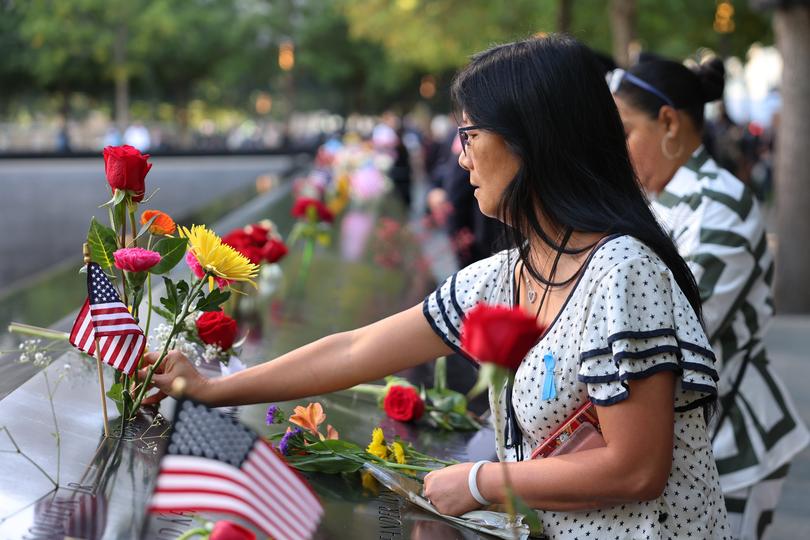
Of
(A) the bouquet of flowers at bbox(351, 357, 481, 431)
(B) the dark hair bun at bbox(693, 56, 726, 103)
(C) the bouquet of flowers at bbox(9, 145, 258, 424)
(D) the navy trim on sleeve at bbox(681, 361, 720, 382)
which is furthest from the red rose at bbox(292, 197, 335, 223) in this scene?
(D) the navy trim on sleeve at bbox(681, 361, 720, 382)

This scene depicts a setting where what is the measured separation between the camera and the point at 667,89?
374 centimetres

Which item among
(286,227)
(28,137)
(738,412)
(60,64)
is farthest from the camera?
(60,64)

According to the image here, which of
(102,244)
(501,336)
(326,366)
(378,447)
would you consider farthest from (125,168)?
(501,336)

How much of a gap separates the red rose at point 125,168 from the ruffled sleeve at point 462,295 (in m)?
0.69

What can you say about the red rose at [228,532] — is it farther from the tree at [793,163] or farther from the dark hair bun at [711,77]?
the tree at [793,163]

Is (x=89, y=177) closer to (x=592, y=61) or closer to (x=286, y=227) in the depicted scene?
(x=286, y=227)

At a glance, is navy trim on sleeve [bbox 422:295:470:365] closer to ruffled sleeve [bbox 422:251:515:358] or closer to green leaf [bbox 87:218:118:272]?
ruffled sleeve [bbox 422:251:515:358]

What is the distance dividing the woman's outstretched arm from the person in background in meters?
1.50

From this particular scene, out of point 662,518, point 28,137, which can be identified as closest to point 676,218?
point 662,518

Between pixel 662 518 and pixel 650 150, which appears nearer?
pixel 662 518

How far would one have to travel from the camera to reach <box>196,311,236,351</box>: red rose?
2756 mm

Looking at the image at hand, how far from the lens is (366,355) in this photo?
2.43 m

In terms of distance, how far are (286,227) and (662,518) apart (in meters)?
6.41

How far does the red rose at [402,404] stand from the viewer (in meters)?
A: 3.19
